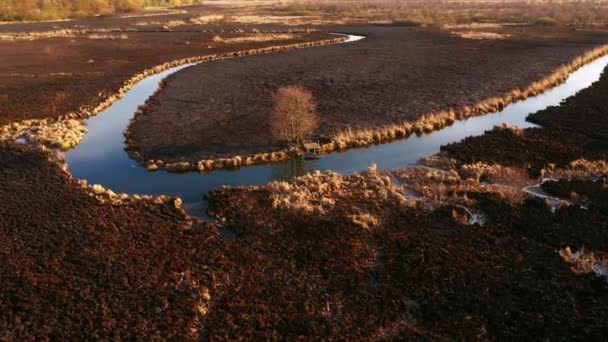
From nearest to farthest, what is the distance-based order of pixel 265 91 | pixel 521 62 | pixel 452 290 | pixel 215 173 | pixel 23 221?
pixel 452 290
pixel 23 221
pixel 215 173
pixel 265 91
pixel 521 62

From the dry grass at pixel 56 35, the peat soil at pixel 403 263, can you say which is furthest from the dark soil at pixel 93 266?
the dry grass at pixel 56 35

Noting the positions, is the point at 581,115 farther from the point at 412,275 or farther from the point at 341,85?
the point at 412,275

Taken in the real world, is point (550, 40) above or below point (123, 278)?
above

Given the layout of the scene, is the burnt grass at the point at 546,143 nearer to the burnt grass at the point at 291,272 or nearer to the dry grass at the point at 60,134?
the burnt grass at the point at 291,272

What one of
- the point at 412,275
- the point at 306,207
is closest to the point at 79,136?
the point at 306,207

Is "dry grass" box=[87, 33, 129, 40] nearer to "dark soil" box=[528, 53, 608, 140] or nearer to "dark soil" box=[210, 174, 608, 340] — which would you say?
"dark soil" box=[528, 53, 608, 140]

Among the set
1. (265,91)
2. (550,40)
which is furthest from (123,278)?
(550,40)

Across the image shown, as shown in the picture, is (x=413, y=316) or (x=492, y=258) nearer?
(x=413, y=316)

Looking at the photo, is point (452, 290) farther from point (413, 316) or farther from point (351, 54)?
point (351, 54)

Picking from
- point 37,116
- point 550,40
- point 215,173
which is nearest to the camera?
point 215,173
